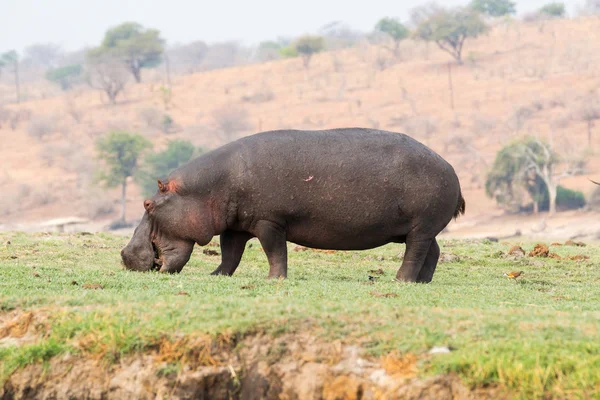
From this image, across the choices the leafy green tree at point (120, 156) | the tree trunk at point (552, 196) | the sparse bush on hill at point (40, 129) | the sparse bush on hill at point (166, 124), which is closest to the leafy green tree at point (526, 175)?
the tree trunk at point (552, 196)

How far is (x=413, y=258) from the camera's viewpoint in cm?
1009

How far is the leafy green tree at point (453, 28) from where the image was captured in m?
60.8

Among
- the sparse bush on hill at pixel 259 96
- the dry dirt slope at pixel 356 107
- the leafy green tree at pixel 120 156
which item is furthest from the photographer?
the sparse bush on hill at pixel 259 96

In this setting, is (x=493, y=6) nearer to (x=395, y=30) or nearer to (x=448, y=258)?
(x=395, y=30)

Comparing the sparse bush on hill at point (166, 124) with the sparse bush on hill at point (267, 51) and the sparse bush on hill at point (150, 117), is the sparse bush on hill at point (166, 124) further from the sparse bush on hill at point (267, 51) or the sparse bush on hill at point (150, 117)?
the sparse bush on hill at point (267, 51)

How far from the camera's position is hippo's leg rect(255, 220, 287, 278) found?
9898mm

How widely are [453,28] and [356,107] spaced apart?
9633 mm

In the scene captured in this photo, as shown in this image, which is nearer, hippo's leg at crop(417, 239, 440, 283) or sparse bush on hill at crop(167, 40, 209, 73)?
hippo's leg at crop(417, 239, 440, 283)

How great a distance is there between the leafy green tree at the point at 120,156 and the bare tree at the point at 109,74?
1667 cm

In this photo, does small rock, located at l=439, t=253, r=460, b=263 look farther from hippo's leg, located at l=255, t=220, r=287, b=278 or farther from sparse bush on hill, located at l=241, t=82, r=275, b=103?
sparse bush on hill, located at l=241, t=82, r=275, b=103

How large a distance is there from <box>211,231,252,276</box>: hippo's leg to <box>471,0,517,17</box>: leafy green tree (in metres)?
63.7

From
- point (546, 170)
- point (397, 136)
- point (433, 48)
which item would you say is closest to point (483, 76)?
point (433, 48)

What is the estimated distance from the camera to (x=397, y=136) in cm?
1020

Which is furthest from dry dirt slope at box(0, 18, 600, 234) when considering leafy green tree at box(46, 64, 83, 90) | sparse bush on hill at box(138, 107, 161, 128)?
leafy green tree at box(46, 64, 83, 90)
